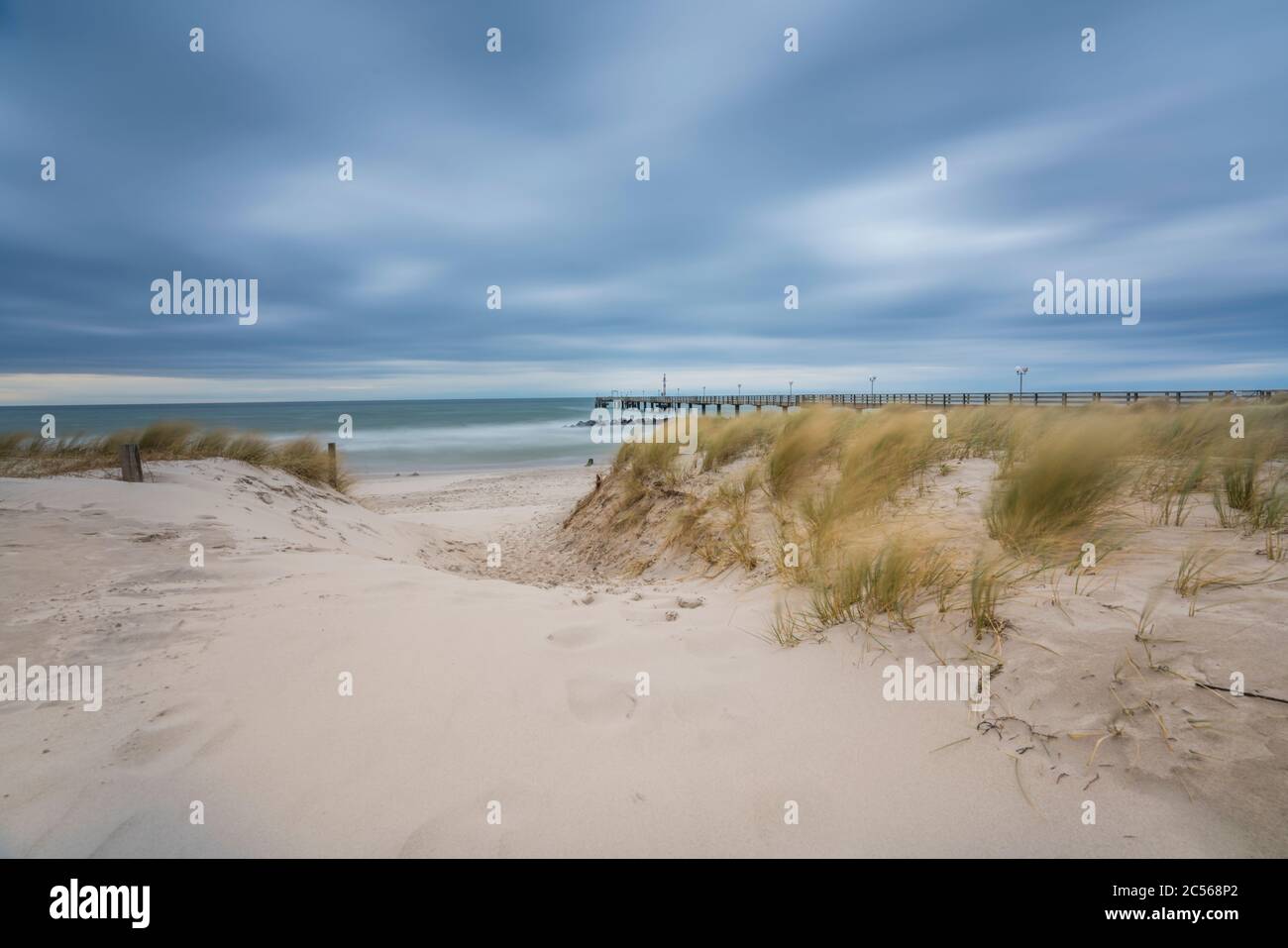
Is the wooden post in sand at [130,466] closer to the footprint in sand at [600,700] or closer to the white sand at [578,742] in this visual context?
the white sand at [578,742]

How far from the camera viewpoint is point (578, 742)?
246cm

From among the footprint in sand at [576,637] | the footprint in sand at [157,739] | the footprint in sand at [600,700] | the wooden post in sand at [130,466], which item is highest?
the wooden post in sand at [130,466]

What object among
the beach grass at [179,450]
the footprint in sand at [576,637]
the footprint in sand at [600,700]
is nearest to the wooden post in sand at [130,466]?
the beach grass at [179,450]

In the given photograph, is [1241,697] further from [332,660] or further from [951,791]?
[332,660]

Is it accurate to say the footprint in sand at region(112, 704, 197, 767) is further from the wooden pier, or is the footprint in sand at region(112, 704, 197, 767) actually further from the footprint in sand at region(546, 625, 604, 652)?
the wooden pier

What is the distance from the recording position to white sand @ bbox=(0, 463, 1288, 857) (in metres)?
1.93

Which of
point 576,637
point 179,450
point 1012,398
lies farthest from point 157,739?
point 1012,398

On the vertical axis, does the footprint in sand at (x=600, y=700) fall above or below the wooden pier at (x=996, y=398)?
below

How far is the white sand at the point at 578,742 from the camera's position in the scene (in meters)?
1.93

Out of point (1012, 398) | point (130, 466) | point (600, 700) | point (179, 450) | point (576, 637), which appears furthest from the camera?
point (1012, 398)

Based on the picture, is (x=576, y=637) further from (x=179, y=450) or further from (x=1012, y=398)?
(x=1012, y=398)
